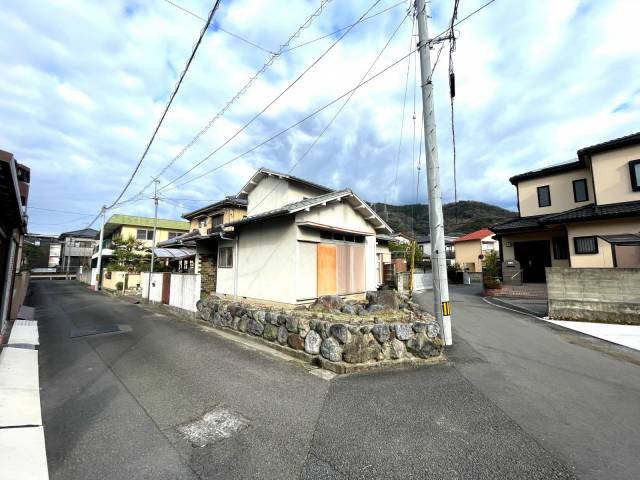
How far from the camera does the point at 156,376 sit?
544cm

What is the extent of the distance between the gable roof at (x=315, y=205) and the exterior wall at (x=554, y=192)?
11.4m

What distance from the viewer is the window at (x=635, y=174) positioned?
12734 mm

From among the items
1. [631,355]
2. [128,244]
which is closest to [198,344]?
[631,355]

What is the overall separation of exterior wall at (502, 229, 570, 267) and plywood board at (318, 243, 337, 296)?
560 inches

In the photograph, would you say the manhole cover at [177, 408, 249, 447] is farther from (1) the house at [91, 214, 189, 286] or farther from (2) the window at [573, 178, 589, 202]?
(1) the house at [91, 214, 189, 286]

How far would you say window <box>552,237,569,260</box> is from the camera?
15852 millimetres

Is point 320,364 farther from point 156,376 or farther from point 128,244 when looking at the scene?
point 128,244

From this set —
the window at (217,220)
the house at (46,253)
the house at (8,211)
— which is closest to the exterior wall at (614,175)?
the house at (8,211)

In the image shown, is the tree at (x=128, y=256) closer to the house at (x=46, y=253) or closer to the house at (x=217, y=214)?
the house at (x=217, y=214)

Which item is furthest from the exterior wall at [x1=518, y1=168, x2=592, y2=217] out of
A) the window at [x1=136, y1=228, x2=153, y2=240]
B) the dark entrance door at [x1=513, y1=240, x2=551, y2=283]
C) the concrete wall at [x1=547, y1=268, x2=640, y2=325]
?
the window at [x1=136, y1=228, x2=153, y2=240]

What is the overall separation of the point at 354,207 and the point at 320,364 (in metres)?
8.21

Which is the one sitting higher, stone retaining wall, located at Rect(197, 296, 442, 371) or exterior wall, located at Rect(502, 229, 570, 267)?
exterior wall, located at Rect(502, 229, 570, 267)

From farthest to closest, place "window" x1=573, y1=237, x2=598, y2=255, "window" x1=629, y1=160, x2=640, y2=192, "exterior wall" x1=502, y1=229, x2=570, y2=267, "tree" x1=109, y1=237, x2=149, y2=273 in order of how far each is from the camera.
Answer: "tree" x1=109, y1=237, x2=149, y2=273, "exterior wall" x1=502, y1=229, x2=570, y2=267, "window" x1=573, y1=237, x2=598, y2=255, "window" x1=629, y1=160, x2=640, y2=192

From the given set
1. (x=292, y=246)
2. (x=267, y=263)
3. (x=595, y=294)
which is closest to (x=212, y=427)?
(x=292, y=246)
